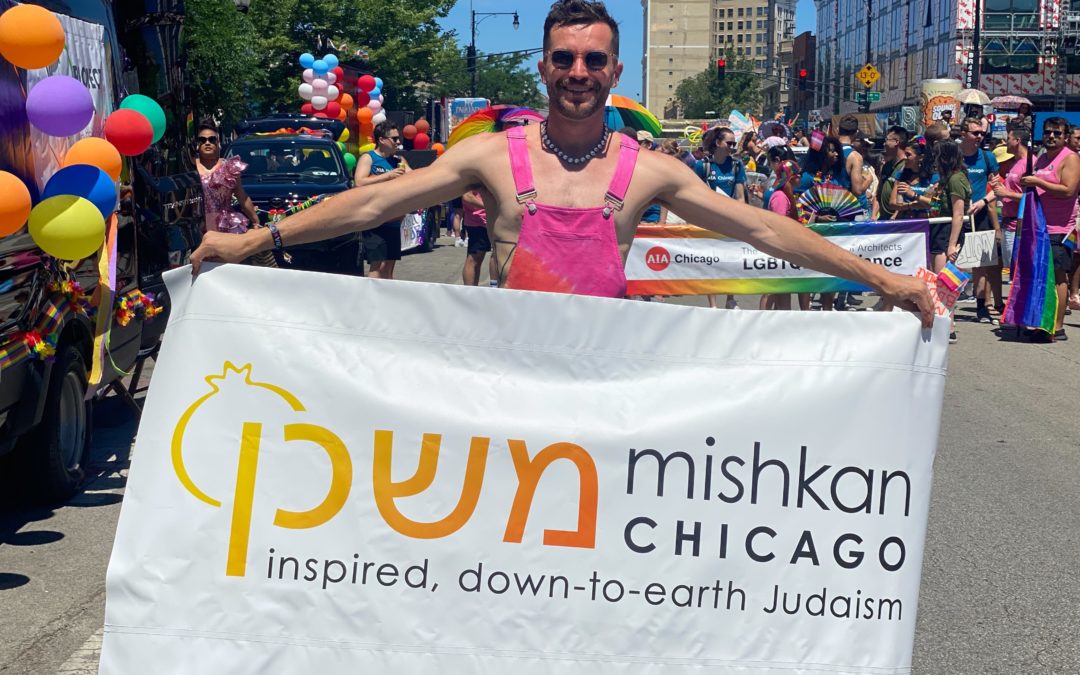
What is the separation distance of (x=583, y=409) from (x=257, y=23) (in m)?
47.9

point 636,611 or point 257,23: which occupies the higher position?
point 257,23

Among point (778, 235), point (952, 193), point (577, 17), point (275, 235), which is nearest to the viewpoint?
point (275, 235)

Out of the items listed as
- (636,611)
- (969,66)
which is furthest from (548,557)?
(969,66)

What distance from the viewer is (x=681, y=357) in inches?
126

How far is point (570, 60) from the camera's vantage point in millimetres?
3596

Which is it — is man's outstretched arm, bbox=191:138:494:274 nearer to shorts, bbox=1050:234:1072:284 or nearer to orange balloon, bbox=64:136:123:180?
orange balloon, bbox=64:136:123:180

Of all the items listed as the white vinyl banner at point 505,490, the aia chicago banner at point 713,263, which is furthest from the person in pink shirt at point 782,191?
the white vinyl banner at point 505,490

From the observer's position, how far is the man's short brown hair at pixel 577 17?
365cm

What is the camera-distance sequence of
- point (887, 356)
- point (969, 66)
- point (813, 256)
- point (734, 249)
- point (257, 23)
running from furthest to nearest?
point (969, 66) → point (257, 23) → point (734, 249) → point (813, 256) → point (887, 356)

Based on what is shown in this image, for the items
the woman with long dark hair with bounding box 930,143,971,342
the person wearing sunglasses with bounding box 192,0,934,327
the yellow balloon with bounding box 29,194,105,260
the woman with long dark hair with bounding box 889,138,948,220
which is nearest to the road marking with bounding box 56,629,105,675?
the yellow balloon with bounding box 29,194,105,260

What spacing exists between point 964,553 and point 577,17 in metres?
3.43

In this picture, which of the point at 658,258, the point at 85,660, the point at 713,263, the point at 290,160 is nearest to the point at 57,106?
the point at 85,660

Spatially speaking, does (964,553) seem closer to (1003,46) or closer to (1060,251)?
(1060,251)

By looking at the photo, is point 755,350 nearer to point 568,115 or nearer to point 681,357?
point 681,357
